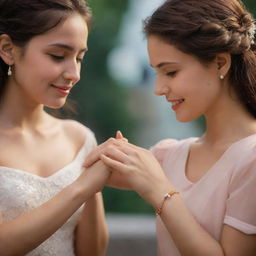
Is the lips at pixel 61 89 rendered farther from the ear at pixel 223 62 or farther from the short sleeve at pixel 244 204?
the short sleeve at pixel 244 204

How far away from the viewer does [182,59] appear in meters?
2.53

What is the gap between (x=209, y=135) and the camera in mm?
2736

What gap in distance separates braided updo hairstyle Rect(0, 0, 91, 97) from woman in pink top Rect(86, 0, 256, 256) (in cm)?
43

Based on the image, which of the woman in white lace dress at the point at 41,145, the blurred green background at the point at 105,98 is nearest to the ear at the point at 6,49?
the woman in white lace dress at the point at 41,145

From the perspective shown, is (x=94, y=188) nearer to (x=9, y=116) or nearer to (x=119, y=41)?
(x=9, y=116)

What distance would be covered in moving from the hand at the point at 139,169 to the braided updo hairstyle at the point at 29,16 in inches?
25.4

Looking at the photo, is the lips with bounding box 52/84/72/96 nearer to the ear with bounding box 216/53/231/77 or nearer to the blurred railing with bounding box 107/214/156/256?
the ear with bounding box 216/53/231/77

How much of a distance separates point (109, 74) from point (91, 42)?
1.83 feet

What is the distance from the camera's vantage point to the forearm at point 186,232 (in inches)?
92.4

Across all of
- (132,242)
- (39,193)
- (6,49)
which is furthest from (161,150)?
(132,242)

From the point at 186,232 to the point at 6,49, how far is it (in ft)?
4.05

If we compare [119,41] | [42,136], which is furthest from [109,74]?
[42,136]

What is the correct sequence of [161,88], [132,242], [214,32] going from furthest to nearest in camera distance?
[132,242], [161,88], [214,32]

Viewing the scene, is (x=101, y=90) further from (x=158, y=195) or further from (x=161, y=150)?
(x=158, y=195)
